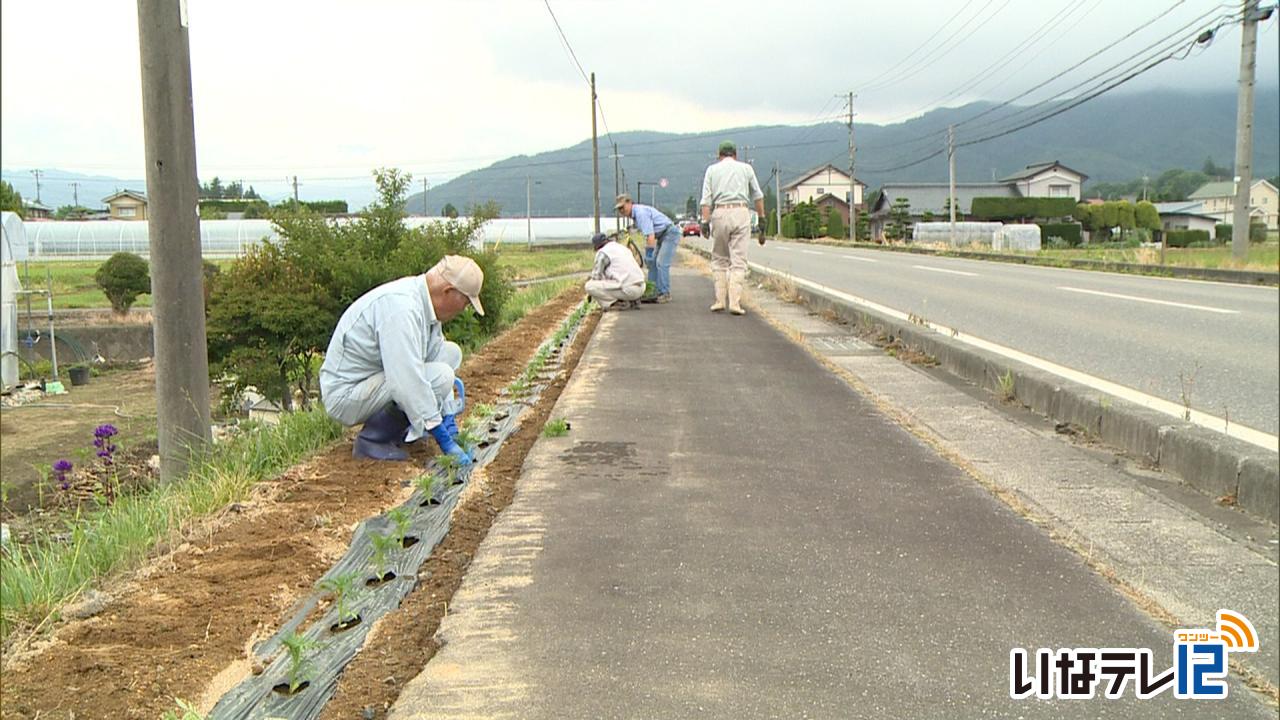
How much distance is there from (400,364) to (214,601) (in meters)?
1.75

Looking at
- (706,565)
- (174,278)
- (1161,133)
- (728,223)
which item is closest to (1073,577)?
(706,565)

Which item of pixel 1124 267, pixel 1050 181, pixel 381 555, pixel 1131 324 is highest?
pixel 1050 181

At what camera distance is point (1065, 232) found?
141 ft

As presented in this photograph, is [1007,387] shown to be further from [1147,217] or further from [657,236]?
[1147,217]

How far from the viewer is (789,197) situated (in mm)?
113938

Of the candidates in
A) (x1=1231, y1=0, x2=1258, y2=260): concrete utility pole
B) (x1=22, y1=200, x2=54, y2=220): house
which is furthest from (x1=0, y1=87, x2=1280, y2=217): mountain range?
(x1=22, y1=200, x2=54, y2=220): house

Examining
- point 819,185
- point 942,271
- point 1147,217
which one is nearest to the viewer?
point 942,271

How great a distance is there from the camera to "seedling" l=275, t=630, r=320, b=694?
273cm

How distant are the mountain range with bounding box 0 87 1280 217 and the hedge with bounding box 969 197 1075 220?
1.96 metres

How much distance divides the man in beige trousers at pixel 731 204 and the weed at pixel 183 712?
31.6 ft

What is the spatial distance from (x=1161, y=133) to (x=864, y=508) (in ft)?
6.31

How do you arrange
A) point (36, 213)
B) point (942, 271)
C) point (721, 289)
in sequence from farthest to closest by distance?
point (36, 213) → point (942, 271) → point (721, 289)

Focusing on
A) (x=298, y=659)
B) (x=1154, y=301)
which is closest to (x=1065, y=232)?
→ (x=1154, y=301)

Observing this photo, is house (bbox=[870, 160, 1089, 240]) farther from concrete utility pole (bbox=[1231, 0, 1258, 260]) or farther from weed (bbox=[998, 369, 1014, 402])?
concrete utility pole (bbox=[1231, 0, 1258, 260])
